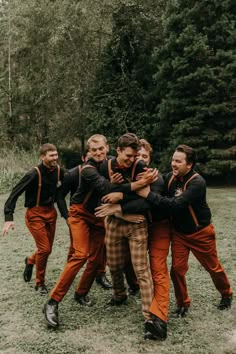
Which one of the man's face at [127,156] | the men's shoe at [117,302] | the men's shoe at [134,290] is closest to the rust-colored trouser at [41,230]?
the men's shoe at [117,302]

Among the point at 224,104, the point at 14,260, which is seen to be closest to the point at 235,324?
the point at 14,260

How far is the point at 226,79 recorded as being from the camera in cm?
1482

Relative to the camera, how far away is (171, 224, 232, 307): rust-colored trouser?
14.8ft

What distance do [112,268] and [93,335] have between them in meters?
0.71

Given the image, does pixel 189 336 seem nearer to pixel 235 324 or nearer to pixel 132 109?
pixel 235 324

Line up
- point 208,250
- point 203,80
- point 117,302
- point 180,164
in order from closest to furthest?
point 180,164 → point 208,250 → point 117,302 → point 203,80

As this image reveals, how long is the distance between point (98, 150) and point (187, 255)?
1.45m

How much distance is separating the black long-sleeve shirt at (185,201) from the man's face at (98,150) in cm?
75

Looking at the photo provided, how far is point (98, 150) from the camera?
4.76 metres

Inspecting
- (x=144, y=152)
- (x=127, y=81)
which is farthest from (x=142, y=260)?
(x=127, y=81)

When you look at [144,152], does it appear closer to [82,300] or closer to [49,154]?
[49,154]

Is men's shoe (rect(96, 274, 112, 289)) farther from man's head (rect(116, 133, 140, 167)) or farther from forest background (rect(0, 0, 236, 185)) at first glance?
forest background (rect(0, 0, 236, 185))

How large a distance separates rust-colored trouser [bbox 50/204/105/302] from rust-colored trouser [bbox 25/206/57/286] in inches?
23.6

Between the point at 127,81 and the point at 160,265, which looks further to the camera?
the point at 127,81
